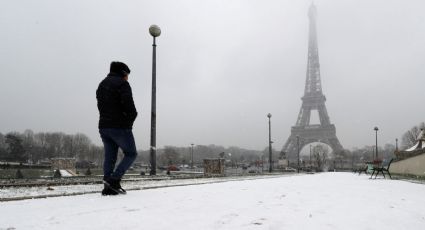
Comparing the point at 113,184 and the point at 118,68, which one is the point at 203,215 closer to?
the point at 113,184

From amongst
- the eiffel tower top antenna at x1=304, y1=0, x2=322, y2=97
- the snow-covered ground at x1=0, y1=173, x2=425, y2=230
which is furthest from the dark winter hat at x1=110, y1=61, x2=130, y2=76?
the eiffel tower top antenna at x1=304, y1=0, x2=322, y2=97

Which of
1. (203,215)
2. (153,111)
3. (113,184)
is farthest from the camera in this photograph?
(153,111)

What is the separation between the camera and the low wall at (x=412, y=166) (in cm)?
1523

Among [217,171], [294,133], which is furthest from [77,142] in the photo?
[217,171]

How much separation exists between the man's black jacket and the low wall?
580 inches

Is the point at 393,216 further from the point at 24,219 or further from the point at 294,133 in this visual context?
the point at 294,133

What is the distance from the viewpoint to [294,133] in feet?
299

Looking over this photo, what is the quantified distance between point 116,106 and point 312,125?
90591 millimetres

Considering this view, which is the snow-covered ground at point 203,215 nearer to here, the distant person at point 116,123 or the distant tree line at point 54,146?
the distant person at point 116,123

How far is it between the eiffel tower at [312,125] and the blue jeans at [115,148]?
277ft

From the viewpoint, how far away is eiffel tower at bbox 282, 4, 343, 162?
8832 cm

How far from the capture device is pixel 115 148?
4816 millimetres

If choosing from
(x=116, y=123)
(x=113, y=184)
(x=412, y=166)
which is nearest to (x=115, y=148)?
(x=116, y=123)

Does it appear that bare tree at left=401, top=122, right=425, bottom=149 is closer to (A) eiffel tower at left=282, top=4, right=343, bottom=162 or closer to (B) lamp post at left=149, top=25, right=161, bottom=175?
(A) eiffel tower at left=282, top=4, right=343, bottom=162
